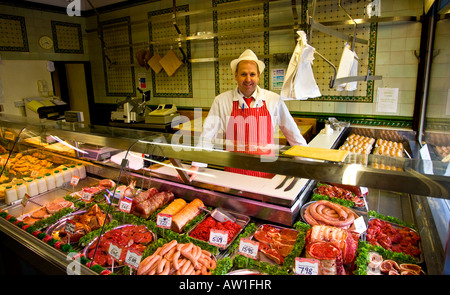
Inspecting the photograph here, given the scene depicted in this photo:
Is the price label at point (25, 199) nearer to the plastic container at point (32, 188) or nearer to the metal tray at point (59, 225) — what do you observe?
the plastic container at point (32, 188)

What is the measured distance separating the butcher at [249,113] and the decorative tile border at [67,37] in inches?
239

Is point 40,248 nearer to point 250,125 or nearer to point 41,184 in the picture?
point 41,184

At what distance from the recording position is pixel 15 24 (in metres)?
6.71

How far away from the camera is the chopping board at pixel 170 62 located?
6.39 meters

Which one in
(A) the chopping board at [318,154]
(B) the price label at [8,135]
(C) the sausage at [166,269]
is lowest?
(C) the sausage at [166,269]

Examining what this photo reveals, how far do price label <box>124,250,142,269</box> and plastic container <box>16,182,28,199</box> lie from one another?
1745 mm

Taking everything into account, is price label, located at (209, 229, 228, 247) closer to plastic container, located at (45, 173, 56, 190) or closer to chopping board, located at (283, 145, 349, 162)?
chopping board, located at (283, 145, 349, 162)

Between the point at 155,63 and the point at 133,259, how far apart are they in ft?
18.2

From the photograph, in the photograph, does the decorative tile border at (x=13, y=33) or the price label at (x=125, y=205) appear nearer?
the price label at (x=125, y=205)

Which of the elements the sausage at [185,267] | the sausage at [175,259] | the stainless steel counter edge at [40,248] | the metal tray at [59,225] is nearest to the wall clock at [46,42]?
the stainless steel counter edge at [40,248]

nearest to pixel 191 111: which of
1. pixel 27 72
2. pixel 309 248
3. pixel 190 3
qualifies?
pixel 190 3

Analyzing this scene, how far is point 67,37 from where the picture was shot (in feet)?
25.3

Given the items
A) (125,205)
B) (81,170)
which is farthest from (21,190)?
(125,205)

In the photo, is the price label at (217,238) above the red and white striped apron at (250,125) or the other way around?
the other way around
